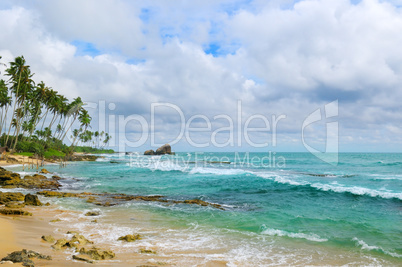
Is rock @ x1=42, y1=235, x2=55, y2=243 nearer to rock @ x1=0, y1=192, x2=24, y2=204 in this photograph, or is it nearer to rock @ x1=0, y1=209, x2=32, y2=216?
rock @ x1=0, y1=209, x2=32, y2=216

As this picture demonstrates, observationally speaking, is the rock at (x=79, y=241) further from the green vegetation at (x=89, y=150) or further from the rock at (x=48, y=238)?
the green vegetation at (x=89, y=150)

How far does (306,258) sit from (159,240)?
5.30 m

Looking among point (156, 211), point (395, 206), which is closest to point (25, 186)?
point (156, 211)

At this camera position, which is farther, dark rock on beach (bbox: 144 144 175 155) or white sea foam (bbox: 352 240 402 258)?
dark rock on beach (bbox: 144 144 175 155)

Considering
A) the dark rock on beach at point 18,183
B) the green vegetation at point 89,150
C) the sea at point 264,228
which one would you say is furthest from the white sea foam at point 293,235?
the green vegetation at point 89,150

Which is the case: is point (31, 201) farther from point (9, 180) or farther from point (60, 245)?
point (9, 180)

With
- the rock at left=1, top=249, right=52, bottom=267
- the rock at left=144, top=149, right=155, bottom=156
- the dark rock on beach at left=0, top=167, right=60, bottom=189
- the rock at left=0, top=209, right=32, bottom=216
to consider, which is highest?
the rock at left=1, top=249, right=52, bottom=267

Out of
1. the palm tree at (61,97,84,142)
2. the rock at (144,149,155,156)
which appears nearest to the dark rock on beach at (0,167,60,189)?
the palm tree at (61,97,84,142)

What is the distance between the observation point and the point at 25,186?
24.5 metres

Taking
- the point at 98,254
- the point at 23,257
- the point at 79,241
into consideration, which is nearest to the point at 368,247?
the point at 98,254

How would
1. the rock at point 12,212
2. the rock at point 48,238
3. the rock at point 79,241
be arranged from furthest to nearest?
the rock at point 12,212
the rock at point 48,238
the rock at point 79,241

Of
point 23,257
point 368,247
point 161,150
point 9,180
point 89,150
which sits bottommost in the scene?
point 89,150

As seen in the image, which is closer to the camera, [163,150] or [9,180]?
[9,180]

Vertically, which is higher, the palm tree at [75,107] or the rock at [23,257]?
the palm tree at [75,107]
